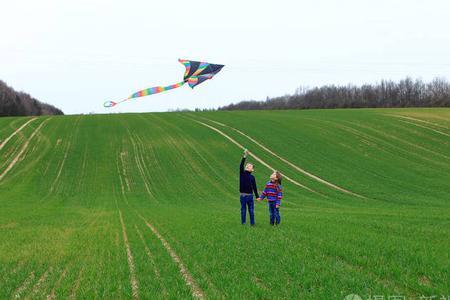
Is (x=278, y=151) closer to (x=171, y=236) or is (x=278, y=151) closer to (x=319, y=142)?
(x=319, y=142)

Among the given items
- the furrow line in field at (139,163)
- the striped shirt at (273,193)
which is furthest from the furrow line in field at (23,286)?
the furrow line in field at (139,163)

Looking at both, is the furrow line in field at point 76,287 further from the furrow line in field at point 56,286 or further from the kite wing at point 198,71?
the kite wing at point 198,71

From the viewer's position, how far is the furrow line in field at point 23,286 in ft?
25.6

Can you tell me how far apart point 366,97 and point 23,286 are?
15187 cm

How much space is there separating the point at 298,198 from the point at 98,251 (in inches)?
910

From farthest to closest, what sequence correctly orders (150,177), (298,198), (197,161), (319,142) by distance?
1. (319,142)
2. (197,161)
3. (150,177)
4. (298,198)

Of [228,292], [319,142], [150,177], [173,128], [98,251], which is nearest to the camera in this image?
[228,292]

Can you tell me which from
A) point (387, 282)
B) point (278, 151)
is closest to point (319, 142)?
point (278, 151)

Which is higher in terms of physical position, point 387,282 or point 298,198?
point 387,282

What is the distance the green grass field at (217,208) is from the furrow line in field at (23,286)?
0.19 ft

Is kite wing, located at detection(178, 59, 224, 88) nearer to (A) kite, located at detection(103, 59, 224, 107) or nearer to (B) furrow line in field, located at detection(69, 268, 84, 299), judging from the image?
(A) kite, located at detection(103, 59, 224, 107)

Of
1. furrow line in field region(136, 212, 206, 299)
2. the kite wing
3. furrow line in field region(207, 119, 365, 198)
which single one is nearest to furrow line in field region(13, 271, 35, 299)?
furrow line in field region(136, 212, 206, 299)

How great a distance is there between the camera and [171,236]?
14031mm

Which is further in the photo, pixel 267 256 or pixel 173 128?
pixel 173 128
